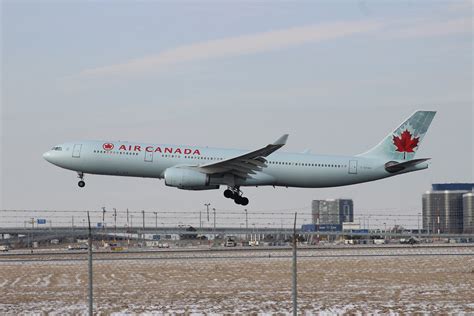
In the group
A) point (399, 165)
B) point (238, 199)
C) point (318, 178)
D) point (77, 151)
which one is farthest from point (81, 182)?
point (399, 165)

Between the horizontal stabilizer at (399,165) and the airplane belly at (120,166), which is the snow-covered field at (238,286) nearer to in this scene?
the airplane belly at (120,166)

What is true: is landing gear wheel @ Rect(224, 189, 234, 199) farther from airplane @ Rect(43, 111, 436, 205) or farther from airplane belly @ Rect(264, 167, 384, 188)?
airplane belly @ Rect(264, 167, 384, 188)

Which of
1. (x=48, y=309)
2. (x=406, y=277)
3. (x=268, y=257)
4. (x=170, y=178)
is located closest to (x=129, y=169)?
(x=170, y=178)

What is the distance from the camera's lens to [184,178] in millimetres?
58938

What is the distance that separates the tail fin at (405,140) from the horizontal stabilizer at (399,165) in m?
1.34

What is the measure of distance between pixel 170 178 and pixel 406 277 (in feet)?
66.9

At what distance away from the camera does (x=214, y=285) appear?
38.9 meters

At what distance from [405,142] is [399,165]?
5.12 metres

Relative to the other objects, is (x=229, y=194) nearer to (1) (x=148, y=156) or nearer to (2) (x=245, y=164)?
(2) (x=245, y=164)

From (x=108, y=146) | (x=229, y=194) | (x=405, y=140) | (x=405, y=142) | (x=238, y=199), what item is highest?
(x=405, y=140)

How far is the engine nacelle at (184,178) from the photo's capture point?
58.7 metres

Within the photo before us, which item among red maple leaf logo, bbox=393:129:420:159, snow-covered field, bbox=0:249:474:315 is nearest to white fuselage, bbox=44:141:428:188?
red maple leaf logo, bbox=393:129:420:159

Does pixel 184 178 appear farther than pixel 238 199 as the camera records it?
No

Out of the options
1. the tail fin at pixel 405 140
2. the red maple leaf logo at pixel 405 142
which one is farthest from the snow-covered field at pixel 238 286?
the red maple leaf logo at pixel 405 142
